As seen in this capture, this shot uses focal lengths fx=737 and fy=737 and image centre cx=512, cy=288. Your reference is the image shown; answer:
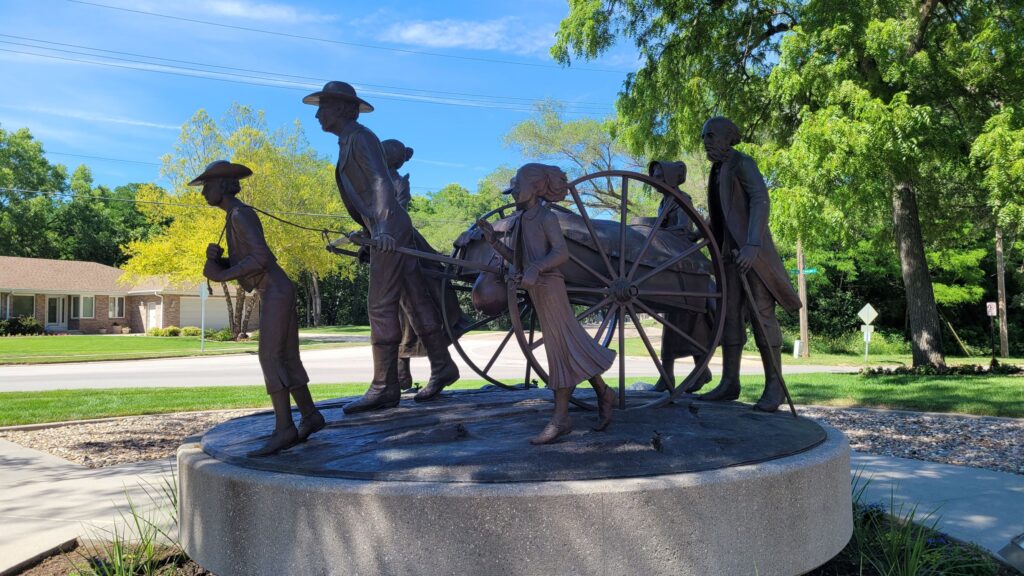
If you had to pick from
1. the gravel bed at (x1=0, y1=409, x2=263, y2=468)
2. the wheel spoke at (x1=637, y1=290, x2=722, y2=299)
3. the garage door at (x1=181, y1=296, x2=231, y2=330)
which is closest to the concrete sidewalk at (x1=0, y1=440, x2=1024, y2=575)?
the gravel bed at (x1=0, y1=409, x2=263, y2=468)

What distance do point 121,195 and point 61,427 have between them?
6326 centimetres

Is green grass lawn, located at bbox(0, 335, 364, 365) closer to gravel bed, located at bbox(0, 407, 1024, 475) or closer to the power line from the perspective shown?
the power line

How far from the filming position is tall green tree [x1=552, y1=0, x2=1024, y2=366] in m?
12.5

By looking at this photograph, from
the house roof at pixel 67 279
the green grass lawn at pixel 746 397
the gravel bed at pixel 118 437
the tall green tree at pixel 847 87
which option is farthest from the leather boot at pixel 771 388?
the house roof at pixel 67 279

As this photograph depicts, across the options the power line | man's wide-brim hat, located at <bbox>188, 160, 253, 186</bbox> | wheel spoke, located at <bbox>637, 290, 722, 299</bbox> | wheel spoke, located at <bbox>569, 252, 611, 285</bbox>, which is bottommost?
wheel spoke, located at <bbox>637, 290, 722, 299</bbox>

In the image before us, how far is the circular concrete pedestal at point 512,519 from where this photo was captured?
322cm

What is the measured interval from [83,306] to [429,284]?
46179 millimetres

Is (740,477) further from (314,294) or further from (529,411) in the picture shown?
(314,294)

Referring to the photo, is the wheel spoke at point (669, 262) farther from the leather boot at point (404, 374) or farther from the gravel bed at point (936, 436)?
the gravel bed at point (936, 436)

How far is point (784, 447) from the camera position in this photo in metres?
4.01

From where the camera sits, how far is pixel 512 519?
3.21m

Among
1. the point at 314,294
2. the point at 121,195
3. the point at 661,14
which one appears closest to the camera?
the point at 661,14

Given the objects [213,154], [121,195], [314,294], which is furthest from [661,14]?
[121,195]

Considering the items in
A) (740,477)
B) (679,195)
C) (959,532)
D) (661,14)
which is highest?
(661,14)
